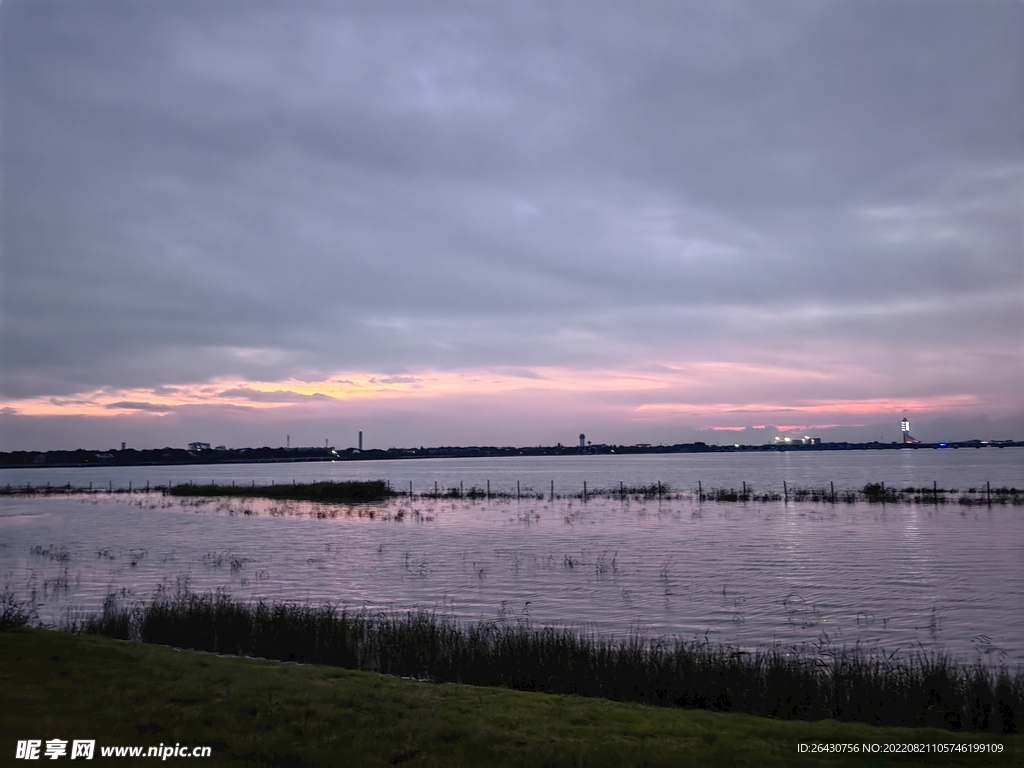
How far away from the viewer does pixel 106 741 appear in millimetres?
8617

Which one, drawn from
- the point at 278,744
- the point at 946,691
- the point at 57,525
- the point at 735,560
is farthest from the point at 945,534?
the point at 57,525

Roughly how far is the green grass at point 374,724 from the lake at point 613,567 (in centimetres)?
975

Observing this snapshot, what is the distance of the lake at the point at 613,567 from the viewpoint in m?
22.2

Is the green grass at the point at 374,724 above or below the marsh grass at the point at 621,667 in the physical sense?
above

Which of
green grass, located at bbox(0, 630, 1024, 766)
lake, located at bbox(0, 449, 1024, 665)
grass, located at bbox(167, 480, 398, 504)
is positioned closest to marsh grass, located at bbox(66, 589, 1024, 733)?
green grass, located at bbox(0, 630, 1024, 766)

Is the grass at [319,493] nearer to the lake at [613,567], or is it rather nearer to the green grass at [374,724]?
the lake at [613,567]

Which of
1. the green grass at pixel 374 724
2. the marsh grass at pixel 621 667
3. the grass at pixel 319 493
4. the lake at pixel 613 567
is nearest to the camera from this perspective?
the green grass at pixel 374 724

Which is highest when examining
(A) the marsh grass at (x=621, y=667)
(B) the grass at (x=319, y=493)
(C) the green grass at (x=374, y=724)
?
(C) the green grass at (x=374, y=724)

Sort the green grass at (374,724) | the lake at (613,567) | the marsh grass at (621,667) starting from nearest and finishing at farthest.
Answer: the green grass at (374,724)
the marsh grass at (621,667)
the lake at (613,567)

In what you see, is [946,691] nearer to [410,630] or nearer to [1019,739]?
[1019,739]

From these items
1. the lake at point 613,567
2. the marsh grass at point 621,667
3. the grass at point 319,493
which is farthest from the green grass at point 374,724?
the grass at point 319,493

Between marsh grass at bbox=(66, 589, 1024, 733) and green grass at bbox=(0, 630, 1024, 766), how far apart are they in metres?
1.82

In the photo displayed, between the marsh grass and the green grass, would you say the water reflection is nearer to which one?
the marsh grass

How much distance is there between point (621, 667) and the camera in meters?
14.0
